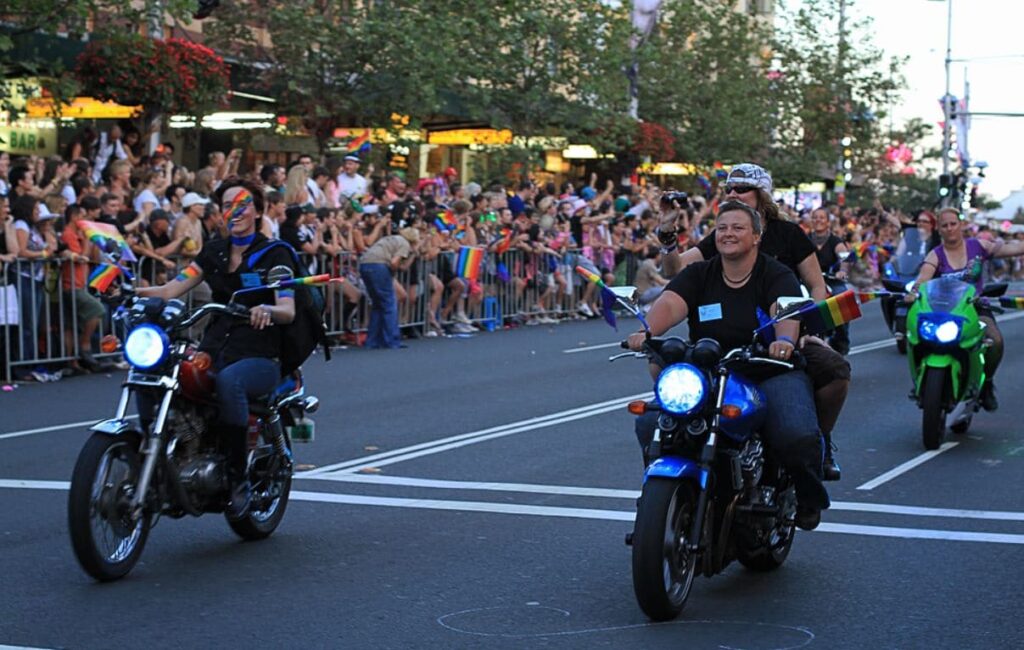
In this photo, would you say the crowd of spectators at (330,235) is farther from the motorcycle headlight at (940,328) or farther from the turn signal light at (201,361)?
the turn signal light at (201,361)

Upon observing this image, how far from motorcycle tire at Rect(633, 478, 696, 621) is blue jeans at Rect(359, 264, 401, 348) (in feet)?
46.7

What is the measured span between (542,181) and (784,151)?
509 inches

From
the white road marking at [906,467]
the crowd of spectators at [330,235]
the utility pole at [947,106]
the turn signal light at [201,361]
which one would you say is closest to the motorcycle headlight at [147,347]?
the turn signal light at [201,361]

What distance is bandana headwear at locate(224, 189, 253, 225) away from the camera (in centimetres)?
845

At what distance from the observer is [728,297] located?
291 inches

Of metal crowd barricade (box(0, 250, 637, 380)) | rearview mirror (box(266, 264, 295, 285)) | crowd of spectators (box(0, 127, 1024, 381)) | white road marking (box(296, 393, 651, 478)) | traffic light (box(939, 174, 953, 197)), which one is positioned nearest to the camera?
rearview mirror (box(266, 264, 295, 285))

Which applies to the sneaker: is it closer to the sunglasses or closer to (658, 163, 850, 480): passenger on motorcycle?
(658, 163, 850, 480): passenger on motorcycle

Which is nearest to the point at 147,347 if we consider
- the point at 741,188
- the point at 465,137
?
the point at 741,188

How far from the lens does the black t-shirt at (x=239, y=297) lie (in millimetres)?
8297

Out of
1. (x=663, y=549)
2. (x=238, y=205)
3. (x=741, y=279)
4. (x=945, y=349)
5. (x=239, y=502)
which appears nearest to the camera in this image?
(x=663, y=549)

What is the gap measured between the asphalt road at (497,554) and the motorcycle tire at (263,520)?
98 mm

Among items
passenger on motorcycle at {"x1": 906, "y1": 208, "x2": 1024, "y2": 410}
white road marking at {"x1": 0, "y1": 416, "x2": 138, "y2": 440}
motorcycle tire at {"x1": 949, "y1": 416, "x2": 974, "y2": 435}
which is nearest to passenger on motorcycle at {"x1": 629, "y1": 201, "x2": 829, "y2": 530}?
motorcycle tire at {"x1": 949, "y1": 416, "x2": 974, "y2": 435}

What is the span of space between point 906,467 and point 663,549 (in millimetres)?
5131

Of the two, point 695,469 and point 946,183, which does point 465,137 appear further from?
point 695,469
